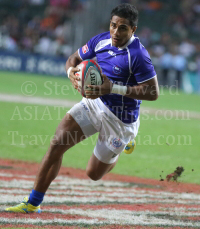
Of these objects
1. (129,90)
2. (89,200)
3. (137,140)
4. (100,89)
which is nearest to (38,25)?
(137,140)

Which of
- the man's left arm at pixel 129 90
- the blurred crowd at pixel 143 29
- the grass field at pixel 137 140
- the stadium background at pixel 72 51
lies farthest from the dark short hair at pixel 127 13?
the blurred crowd at pixel 143 29

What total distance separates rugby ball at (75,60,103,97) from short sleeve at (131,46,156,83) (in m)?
0.45

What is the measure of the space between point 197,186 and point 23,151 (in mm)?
3993

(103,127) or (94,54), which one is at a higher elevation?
(94,54)

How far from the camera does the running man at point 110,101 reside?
546 centimetres

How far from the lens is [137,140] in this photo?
1209 centimetres

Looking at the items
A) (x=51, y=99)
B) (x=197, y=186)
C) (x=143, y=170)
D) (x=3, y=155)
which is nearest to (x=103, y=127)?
(x=197, y=186)

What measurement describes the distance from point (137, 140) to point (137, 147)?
2.16ft

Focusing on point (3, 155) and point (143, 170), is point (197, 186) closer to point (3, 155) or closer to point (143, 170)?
point (143, 170)

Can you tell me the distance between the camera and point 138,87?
17.8 ft

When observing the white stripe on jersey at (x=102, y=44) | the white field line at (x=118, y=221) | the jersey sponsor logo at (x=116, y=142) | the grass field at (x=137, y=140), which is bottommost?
the grass field at (x=137, y=140)

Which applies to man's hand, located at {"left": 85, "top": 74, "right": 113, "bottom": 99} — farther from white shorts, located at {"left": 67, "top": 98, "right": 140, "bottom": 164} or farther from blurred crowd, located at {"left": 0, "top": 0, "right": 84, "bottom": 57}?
blurred crowd, located at {"left": 0, "top": 0, "right": 84, "bottom": 57}

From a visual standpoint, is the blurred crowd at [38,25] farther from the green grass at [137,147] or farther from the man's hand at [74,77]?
the man's hand at [74,77]

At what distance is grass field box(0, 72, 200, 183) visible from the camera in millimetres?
9430
